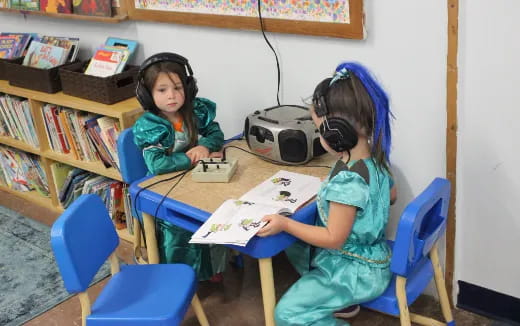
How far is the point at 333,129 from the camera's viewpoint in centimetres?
148

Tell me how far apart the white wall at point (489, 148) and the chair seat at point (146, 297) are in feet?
2.90

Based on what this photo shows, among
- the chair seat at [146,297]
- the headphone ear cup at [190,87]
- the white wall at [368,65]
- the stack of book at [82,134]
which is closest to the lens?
the chair seat at [146,297]

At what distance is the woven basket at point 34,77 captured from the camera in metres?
2.59

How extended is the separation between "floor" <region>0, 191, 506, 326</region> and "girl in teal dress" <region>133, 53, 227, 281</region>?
143mm

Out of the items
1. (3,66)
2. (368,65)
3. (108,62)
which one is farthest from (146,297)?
(3,66)

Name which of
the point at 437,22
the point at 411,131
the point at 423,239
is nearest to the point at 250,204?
the point at 423,239

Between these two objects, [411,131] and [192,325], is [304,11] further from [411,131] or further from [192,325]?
[192,325]

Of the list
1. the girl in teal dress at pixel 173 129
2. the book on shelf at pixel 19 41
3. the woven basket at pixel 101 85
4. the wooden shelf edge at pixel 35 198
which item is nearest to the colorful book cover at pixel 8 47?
the book on shelf at pixel 19 41

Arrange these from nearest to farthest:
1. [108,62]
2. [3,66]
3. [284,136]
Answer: [284,136] < [108,62] < [3,66]

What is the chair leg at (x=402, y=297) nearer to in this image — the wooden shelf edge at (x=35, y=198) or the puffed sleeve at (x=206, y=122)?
the puffed sleeve at (x=206, y=122)

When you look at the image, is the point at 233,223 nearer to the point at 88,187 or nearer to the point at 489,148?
the point at 489,148

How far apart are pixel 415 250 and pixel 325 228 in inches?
9.1

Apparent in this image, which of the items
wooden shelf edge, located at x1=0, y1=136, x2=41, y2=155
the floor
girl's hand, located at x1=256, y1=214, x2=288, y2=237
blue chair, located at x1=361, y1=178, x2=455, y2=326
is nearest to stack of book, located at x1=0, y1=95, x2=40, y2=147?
wooden shelf edge, located at x1=0, y1=136, x2=41, y2=155

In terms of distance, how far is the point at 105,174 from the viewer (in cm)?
253
